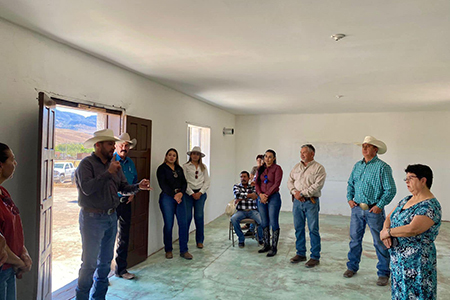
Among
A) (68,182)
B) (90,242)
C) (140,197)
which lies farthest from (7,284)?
(68,182)

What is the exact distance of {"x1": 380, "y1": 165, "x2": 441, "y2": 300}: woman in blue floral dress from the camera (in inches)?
84.2

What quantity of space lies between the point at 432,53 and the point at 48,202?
3939 millimetres

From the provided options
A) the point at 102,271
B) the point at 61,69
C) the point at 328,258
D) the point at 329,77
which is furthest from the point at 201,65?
the point at 328,258

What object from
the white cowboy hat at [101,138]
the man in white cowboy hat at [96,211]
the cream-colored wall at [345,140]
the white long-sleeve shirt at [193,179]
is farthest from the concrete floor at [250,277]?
the cream-colored wall at [345,140]

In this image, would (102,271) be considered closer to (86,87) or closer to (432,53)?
(86,87)

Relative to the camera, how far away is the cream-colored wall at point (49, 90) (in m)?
2.55

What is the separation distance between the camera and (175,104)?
5410 mm

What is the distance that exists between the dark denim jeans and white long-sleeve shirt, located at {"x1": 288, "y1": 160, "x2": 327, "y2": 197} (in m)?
2.08

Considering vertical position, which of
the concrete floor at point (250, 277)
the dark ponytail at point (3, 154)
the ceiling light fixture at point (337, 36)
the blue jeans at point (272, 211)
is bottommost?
the concrete floor at point (250, 277)

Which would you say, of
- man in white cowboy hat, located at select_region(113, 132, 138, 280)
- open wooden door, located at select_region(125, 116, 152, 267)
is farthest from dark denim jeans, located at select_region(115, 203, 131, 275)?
open wooden door, located at select_region(125, 116, 152, 267)

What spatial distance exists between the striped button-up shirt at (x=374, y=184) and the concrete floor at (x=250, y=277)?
95cm

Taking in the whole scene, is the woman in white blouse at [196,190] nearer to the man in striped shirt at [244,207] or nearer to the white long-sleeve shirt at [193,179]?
the white long-sleeve shirt at [193,179]

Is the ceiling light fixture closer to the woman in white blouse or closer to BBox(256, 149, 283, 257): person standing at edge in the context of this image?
BBox(256, 149, 283, 257): person standing at edge

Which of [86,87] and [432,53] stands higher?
[432,53]
